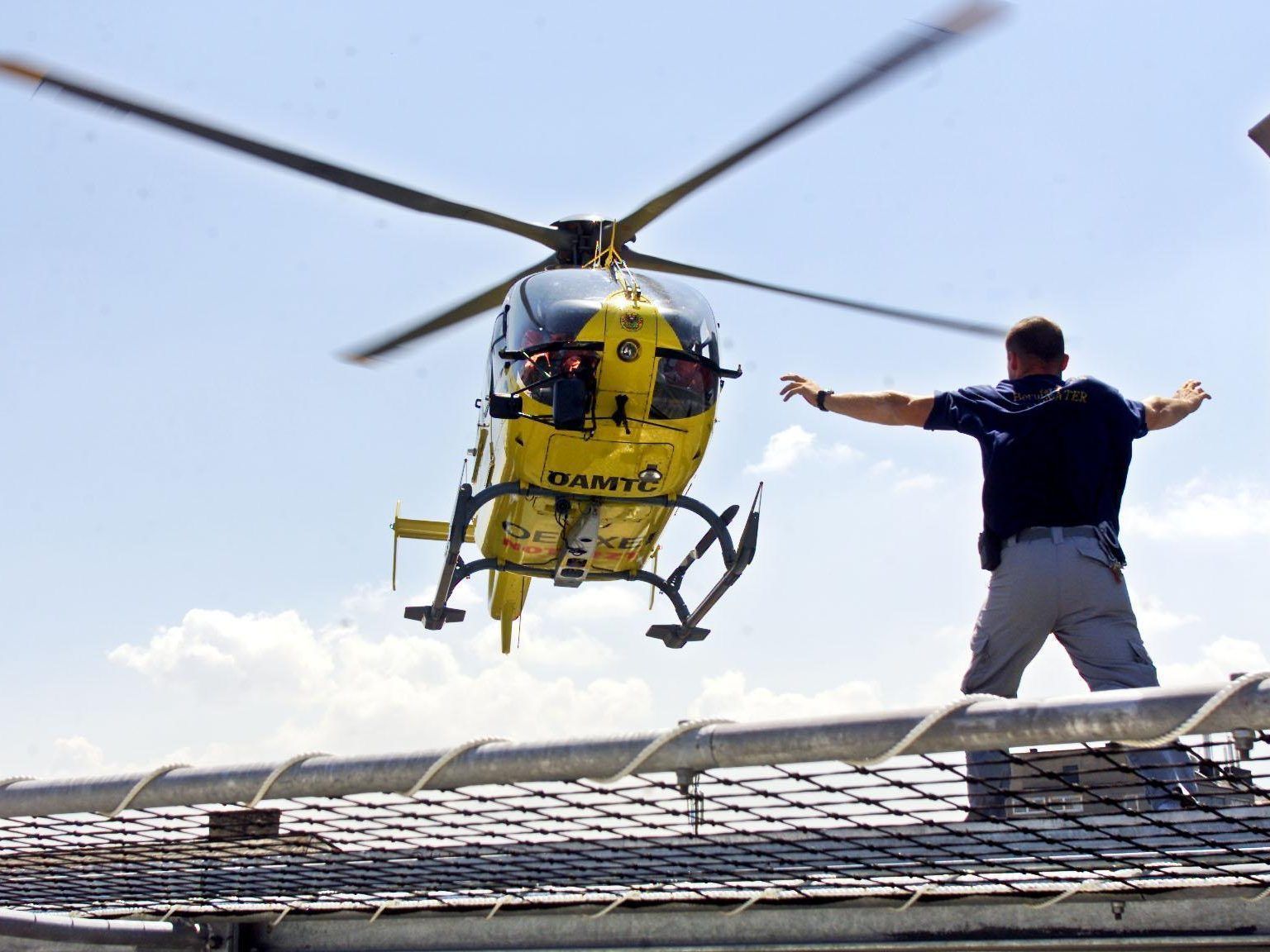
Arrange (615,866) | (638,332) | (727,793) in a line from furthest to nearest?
1. (638,332)
2. (615,866)
3. (727,793)

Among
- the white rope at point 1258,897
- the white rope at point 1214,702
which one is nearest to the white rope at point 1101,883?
the white rope at point 1258,897

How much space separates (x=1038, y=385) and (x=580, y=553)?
334 inches

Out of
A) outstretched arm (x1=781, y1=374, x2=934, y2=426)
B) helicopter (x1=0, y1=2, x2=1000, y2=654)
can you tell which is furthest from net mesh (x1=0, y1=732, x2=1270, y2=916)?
helicopter (x1=0, y1=2, x2=1000, y2=654)

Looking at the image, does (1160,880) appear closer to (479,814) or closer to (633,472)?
(479,814)

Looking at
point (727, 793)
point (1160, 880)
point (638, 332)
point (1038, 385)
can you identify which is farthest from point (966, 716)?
point (638, 332)

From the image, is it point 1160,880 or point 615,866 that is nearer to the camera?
point 1160,880

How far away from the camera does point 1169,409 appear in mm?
6406

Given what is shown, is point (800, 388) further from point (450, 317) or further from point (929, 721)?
point (450, 317)

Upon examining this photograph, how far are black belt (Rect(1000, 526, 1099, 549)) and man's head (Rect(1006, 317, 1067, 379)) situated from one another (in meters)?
0.77

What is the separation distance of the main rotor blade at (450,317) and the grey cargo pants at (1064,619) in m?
10.3

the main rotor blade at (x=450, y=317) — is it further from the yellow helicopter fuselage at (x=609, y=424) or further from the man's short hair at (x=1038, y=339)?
the man's short hair at (x=1038, y=339)

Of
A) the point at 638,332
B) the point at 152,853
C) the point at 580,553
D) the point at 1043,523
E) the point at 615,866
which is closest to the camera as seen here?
the point at 615,866

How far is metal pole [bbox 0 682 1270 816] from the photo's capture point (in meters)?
3.03

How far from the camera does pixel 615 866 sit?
4883 mm
